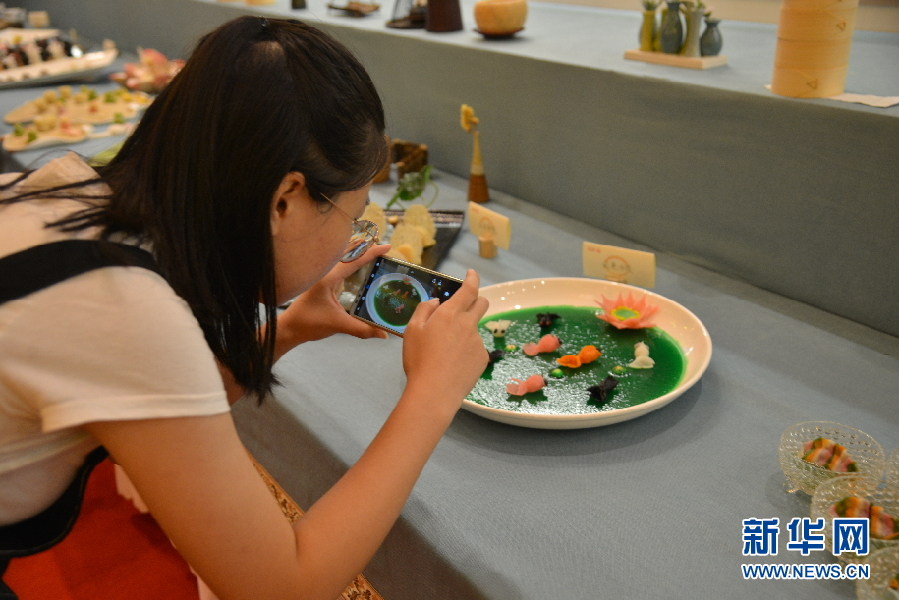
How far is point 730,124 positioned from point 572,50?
55 cm

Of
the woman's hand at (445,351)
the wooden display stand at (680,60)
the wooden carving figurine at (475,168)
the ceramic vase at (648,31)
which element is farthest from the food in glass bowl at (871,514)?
the wooden carving figurine at (475,168)

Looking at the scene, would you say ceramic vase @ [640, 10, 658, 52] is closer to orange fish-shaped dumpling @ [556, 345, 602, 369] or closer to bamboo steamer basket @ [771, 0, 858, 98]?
bamboo steamer basket @ [771, 0, 858, 98]

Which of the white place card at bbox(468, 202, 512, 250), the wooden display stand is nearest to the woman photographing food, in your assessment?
the white place card at bbox(468, 202, 512, 250)

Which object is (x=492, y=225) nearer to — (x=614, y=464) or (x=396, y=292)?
(x=396, y=292)

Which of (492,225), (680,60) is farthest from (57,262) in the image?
(680,60)

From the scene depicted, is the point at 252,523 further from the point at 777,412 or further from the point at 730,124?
the point at 730,124

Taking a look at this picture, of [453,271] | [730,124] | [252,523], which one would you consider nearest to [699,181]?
[730,124]

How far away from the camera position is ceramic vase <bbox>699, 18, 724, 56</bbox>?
143 centimetres

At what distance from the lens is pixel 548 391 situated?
1.04 m

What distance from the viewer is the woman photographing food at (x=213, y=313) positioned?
1.95ft

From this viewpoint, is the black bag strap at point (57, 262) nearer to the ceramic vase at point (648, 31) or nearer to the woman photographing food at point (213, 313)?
the woman photographing food at point (213, 313)

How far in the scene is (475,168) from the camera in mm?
1782

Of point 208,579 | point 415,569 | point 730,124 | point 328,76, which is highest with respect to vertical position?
point 328,76

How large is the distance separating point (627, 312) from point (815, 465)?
0.45 m
